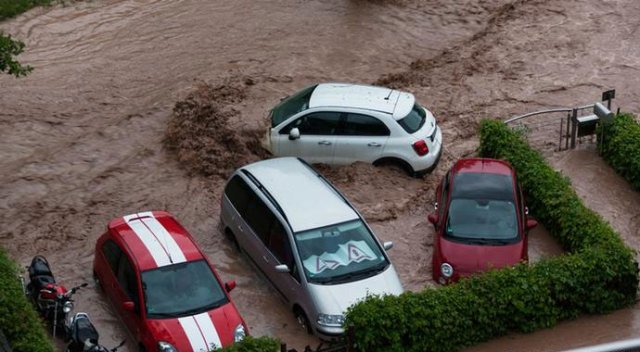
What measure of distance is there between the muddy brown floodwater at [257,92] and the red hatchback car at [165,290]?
91cm

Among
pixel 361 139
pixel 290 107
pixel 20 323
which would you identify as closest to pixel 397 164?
pixel 361 139

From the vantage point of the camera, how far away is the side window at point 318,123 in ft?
67.3

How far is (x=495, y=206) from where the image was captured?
59.3 ft

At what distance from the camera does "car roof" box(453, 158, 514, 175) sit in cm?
1881

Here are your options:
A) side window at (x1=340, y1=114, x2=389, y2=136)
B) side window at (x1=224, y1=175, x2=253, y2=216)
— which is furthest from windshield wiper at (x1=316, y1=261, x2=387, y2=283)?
side window at (x1=340, y1=114, x2=389, y2=136)

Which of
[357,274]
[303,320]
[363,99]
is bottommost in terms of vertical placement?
[303,320]

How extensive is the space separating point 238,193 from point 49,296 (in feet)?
12.8

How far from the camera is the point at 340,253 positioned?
1664 cm

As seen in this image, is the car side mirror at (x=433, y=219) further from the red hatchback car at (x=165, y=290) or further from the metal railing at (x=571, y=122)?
the metal railing at (x=571, y=122)

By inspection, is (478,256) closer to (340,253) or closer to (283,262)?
(340,253)

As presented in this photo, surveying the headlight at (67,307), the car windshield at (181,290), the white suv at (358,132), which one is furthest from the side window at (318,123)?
the headlight at (67,307)

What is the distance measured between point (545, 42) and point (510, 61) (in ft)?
5.16

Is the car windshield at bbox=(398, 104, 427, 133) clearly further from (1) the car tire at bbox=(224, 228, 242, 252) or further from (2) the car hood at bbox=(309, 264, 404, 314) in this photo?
(2) the car hood at bbox=(309, 264, 404, 314)

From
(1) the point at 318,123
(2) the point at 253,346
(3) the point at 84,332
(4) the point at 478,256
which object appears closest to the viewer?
(2) the point at 253,346
